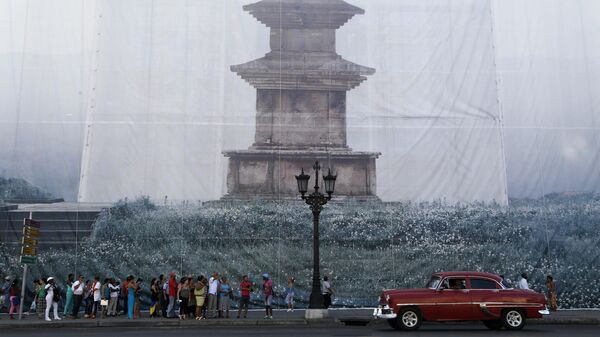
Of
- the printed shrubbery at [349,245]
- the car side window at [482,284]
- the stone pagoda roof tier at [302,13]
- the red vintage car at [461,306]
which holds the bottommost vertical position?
the red vintage car at [461,306]

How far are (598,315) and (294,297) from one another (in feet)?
23.6

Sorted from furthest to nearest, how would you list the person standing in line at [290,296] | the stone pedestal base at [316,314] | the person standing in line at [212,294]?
1. the person standing in line at [290,296]
2. the person standing in line at [212,294]
3. the stone pedestal base at [316,314]

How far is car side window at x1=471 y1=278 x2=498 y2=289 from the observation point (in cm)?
1109

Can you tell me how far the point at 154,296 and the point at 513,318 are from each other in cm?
777

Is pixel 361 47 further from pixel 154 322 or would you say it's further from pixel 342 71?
pixel 154 322

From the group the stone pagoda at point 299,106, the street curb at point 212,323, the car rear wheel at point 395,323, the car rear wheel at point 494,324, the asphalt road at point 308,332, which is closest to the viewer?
the asphalt road at point 308,332

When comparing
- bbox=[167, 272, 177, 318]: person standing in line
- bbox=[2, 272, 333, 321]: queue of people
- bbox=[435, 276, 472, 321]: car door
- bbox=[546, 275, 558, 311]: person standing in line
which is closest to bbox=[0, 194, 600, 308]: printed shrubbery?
bbox=[546, 275, 558, 311]: person standing in line

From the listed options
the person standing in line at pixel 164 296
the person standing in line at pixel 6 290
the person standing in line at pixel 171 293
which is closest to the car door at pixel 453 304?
the person standing in line at pixel 171 293

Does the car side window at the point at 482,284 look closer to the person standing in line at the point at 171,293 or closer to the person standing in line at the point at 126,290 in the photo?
the person standing in line at the point at 171,293

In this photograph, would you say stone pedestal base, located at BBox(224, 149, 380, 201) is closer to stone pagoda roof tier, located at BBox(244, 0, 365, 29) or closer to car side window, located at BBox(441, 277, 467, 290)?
stone pagoda roof tier, located at BBox(244, 0, 365, 29)

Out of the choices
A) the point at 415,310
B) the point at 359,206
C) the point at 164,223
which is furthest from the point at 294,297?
the point at 415,310

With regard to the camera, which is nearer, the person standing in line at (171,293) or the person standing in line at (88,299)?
the person standing in line at (171,293)

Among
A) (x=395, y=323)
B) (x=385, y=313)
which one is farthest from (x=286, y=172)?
(x=395, y=323)

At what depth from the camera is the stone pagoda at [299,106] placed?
1617cm
